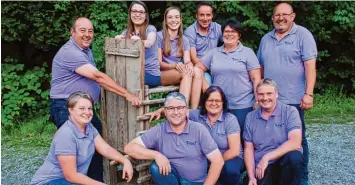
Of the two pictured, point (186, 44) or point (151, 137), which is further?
point (186, 44)

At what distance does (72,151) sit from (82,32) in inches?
56.5

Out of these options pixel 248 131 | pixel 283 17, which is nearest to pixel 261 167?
pixel 248 131

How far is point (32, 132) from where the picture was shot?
9070 millimetres

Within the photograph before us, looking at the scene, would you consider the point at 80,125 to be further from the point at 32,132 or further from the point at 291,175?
the point at 32,132

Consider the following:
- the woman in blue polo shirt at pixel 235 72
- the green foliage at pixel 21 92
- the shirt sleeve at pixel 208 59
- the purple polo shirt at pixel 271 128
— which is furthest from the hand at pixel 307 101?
the green foliage at pixel 21 92

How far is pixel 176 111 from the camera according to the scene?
→ 4.52 meters

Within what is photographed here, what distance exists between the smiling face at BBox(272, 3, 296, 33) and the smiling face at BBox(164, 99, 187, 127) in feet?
4.85

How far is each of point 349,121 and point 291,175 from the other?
16.8 feet

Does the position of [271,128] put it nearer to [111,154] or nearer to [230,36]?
[230,36]

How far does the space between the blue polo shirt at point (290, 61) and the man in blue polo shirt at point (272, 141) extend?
32 centimetres

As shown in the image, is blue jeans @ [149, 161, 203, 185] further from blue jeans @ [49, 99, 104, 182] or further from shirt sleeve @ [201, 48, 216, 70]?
shirt sleeve @ [201, 48, 216, 70]

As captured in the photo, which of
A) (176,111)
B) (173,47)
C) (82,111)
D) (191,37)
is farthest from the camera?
(191,37)

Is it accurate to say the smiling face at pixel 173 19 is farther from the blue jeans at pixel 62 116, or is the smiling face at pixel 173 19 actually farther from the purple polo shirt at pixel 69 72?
→ the blue jeans at pixel 62 116

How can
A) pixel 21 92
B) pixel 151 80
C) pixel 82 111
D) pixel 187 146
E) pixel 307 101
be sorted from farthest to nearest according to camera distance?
pixel 21 92
pixel 151 80
pixel 307 101
pixel 187 146
pixel 82 111
